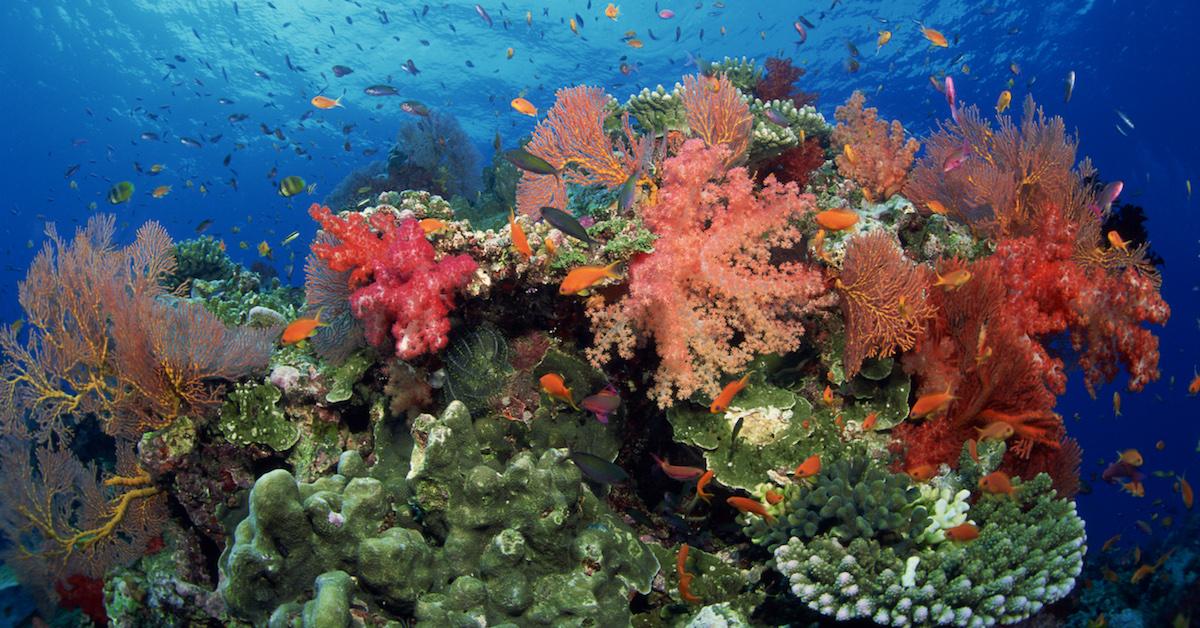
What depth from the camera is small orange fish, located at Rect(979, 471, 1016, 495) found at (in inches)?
164

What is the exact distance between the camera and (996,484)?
418cm

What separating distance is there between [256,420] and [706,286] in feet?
13.7

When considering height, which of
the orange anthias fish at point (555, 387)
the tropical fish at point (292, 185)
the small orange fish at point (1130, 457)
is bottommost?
the orange anthias fish at point (555, 387)

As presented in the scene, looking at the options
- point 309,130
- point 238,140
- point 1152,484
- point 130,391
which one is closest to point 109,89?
point 238,140

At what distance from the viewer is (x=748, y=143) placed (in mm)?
5531

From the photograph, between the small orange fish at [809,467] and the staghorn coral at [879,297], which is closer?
the small orange fish at [809,467]

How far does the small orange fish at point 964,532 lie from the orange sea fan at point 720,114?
3.54 metres

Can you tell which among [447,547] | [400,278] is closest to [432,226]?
[400,278]

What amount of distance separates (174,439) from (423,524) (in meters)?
2.92

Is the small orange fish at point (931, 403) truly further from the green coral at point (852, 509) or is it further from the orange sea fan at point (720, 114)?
the orange sea fan at point (720, 114)

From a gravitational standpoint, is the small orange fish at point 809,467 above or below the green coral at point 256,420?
below

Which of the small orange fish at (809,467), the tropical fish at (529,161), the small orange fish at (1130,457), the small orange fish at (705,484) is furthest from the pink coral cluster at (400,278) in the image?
the small orange fish at (1130,457)

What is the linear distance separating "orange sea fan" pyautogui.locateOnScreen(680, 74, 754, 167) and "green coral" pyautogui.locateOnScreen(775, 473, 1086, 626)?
354 centimetres

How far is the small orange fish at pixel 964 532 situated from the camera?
145 inches
